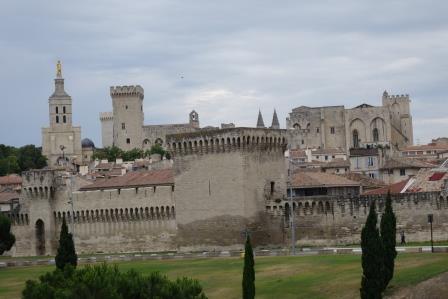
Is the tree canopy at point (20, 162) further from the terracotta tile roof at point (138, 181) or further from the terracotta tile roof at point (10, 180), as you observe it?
the terracotta tile roof at point (138, 181)

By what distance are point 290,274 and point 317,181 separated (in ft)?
94.2

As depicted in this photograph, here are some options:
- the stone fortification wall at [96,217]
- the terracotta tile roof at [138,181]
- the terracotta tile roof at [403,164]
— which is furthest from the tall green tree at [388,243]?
the terracotta tile roof at [403,164]

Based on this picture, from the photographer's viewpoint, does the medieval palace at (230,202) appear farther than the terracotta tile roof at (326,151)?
No

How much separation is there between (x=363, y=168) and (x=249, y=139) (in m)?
49.5

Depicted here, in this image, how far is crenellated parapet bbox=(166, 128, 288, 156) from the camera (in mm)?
91812

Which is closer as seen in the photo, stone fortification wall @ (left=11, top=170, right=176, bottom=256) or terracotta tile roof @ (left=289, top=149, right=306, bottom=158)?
stone fortification wall @ (left=11, top=170, right=176, bottom=256)

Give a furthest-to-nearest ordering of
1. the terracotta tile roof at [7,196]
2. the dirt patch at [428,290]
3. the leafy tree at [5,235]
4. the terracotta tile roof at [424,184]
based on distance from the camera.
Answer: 1. the terracotta tile roof at [7,196]
2. the leafy tree at [5,235]
3. the terracotta tile roof at [424,184]
4. the dirt patch at [428,290]

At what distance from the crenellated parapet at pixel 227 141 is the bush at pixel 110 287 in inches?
1398

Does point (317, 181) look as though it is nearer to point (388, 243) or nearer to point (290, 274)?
point (290, 274)

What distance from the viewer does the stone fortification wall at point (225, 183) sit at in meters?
91.4

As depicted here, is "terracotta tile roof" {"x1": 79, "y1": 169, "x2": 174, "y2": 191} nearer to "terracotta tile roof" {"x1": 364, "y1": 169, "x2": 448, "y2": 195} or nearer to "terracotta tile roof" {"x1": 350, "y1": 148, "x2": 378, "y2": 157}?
"terracotta tile roof" {"x1": 364, "y1": 169, "x2": 448, "y2": 195}

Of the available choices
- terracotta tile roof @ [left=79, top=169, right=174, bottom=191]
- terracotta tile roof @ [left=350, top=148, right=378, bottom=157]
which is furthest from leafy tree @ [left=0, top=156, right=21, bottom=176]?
terracotta tile roof @ [left=79, top=169, right=174, bottom=191]

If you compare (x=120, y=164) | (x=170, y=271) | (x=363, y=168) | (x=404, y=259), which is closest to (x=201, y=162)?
(x=170, y=271)

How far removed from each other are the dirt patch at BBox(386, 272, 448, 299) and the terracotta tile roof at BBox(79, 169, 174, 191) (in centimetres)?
4153
